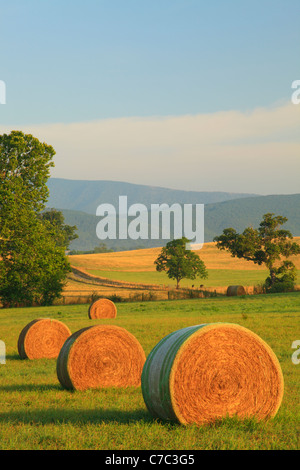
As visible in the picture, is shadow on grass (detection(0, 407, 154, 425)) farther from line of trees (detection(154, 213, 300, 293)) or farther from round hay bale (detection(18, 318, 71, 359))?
line of trees (detection(154, 213, 300, 293))

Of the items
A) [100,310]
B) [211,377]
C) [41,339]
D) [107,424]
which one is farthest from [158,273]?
[211,377]

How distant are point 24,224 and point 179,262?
3720cm

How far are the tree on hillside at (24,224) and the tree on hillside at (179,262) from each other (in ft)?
107

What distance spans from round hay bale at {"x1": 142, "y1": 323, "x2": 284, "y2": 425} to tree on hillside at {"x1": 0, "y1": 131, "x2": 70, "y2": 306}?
3889cm

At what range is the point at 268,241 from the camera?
7088 cm

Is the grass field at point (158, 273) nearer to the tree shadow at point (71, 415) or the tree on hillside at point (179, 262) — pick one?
the tree on hillside at point (179, 262)

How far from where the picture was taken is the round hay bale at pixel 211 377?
8383 millimetres

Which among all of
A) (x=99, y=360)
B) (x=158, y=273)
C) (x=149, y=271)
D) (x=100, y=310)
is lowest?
(x=158, y=273)

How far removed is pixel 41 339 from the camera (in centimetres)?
1905

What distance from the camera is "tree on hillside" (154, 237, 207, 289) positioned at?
266 feet

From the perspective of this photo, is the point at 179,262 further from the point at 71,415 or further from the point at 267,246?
the point at 71,415

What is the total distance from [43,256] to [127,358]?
3550 centimetres
